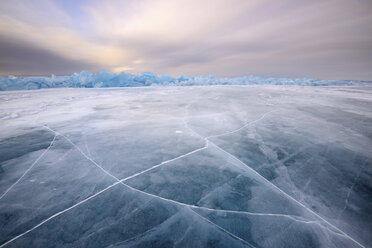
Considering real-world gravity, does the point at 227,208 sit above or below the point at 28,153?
below

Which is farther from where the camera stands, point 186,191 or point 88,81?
point 88,81

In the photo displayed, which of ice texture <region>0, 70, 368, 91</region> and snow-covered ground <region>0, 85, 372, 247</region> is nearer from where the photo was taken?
snow-covered ground <region>0, 85, 372, 247</region>

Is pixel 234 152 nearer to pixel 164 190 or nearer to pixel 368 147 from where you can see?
pixel 164 190

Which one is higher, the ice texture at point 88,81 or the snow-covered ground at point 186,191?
the ice texture at point 88,81

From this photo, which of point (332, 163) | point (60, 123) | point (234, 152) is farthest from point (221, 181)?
point (60, 123)

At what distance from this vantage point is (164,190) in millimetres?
1980

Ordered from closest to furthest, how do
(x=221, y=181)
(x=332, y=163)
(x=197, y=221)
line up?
(x=197, y=221), (x=221, y=181), (x=332, y=163)

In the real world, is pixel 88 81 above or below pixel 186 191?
above

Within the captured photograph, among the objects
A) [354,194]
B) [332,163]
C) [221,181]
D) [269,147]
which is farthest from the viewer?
[269,147]

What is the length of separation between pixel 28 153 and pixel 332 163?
543 centimetres

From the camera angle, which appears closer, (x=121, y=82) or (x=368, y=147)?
(x=368, y=147)

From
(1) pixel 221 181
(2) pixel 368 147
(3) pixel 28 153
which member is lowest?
(2) pixel 368 147

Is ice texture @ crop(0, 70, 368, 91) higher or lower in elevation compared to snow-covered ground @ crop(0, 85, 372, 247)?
higher

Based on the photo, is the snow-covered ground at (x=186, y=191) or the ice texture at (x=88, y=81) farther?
the ice texture at (x=88, y=81)
